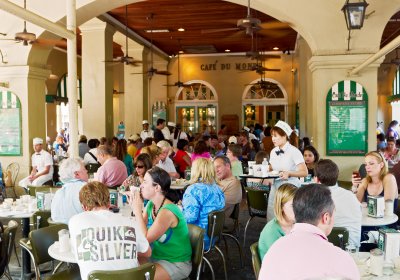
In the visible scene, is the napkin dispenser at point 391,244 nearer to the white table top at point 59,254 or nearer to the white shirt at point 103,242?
the white shirt at point 103,242

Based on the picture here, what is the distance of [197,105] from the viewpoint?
65.2 feet

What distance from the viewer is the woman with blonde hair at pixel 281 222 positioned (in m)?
3.08

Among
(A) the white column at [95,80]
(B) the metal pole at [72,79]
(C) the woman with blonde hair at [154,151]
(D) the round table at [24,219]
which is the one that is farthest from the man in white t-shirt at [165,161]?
(A) the white column at [95,80]

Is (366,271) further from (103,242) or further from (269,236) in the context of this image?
(103,242)

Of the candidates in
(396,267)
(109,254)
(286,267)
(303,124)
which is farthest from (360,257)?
(303,124)

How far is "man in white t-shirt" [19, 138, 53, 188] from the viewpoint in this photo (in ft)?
27.2

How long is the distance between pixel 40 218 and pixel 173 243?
1.75 metres

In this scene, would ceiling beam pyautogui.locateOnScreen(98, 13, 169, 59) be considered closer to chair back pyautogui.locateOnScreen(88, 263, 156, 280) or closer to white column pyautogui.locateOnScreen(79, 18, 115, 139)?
white column pyautogui.locateOnScreen(79, 18, 115, 139)

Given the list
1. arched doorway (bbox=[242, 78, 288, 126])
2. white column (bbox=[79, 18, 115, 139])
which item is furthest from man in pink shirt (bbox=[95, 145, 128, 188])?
arched doorway (bbox=[242, 78, 288, 126])

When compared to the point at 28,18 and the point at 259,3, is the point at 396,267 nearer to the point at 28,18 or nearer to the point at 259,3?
the point at 28,18

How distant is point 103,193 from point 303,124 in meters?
11.1

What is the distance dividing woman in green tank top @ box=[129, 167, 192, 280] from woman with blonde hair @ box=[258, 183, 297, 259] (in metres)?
0.65

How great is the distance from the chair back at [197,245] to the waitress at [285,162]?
2065mm

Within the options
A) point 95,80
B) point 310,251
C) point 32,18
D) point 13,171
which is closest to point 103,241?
point 310,251
